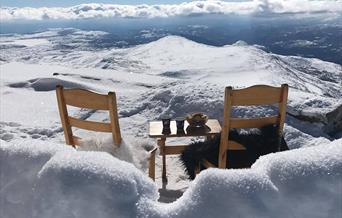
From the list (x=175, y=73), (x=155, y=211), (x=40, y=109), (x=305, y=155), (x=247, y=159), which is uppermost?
(x=305, y=155)

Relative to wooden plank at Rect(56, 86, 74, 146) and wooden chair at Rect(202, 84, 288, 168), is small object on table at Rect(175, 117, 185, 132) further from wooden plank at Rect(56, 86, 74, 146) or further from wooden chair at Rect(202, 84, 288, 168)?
wooden plank at Rect(56, 86, 74, 146)

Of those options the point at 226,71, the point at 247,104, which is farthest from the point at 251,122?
the point at 226,71

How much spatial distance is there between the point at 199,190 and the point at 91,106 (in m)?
2.27

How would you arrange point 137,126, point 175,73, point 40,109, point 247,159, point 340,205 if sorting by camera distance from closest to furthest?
point 340,205
point 247,159
point 137,126
point 40,109
point 175,73

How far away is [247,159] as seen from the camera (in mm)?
3348

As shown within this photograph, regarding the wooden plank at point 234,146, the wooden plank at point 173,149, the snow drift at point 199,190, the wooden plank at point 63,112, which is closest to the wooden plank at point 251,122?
the wooden plank at point 234,146

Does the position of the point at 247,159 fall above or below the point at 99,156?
below

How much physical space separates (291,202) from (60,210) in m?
0.56

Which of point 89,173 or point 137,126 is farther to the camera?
point 137,126

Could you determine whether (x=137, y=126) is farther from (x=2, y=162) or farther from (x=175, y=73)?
(x=175, y=73)

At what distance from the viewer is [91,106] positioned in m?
3.19

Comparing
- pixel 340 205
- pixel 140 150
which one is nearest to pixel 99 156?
pixel 340 205

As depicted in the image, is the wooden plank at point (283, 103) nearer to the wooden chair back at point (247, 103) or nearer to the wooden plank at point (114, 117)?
the wooden chair back at point (247, 103)

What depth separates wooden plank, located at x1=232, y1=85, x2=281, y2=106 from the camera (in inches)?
126
